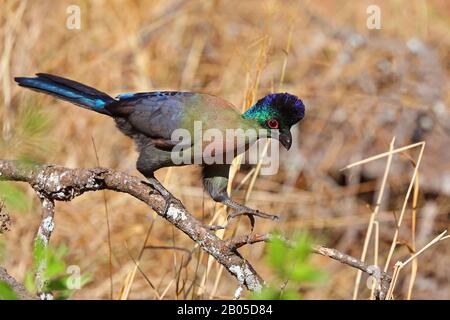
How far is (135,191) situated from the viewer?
246cm

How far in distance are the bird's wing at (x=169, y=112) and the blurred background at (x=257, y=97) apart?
52.2 inches

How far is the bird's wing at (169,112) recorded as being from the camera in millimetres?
2951

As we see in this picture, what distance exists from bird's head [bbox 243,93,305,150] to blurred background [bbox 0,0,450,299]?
1405mm

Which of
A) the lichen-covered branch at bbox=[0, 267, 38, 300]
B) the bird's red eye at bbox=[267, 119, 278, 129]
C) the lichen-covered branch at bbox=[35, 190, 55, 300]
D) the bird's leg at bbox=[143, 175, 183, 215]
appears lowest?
the lichen-covered branch at bbox=[0, 267, 38, 300]

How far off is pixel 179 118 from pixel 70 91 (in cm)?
52

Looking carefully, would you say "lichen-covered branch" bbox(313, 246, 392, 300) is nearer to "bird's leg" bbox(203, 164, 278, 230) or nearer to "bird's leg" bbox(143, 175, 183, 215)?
"bird's leg" bbox(143, 175, 183, 215)

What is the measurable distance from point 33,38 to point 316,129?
217cm

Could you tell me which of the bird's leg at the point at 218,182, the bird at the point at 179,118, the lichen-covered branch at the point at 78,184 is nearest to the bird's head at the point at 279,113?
the bird at the point at 179,118

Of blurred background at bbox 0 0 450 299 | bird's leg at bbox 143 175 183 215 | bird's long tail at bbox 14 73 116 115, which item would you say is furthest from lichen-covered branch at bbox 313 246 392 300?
blurred background at bbox 0 0 450 299

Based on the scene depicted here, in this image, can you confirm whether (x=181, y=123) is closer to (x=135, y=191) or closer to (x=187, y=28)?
(x=135, y=191)

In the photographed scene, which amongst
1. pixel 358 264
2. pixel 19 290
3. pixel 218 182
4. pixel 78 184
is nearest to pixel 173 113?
pixel 218 182

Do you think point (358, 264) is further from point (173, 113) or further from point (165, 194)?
point (173, 113)

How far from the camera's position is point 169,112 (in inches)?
120

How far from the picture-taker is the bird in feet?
9.43
